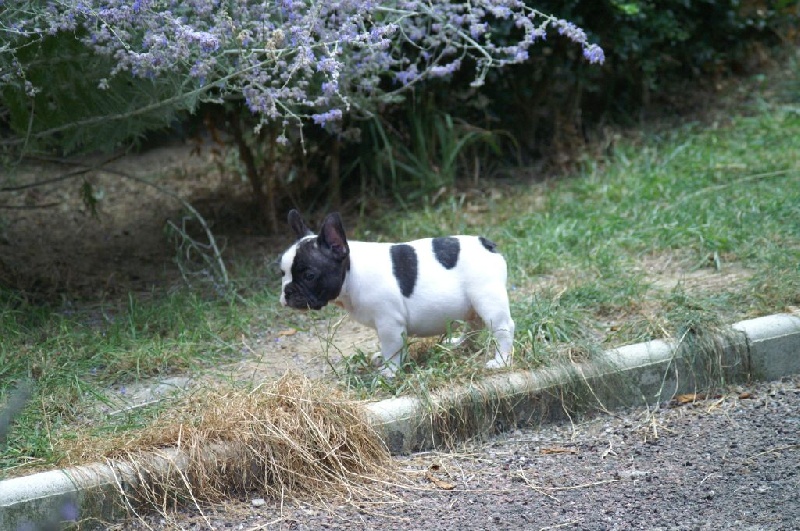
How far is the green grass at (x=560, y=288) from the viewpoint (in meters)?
4.25

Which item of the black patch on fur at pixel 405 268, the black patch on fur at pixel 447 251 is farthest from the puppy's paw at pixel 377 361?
the black patch on fur at pixel 447 251

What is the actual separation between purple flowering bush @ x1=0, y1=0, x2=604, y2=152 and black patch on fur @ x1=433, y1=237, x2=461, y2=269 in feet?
2.16

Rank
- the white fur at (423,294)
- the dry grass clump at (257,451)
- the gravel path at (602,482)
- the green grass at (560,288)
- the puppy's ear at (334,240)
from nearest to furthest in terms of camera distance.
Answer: the gravel path at (602,482), the dry grass clump at (257,451), the puppy's ear at (334,240), the white fur at (423,294), the green grass at (560,288)

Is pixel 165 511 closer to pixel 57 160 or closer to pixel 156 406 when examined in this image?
pixel 156 406

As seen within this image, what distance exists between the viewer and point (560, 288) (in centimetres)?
513

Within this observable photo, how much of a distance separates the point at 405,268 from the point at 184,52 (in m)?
1.21

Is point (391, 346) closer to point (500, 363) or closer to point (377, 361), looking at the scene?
point (377, 361)

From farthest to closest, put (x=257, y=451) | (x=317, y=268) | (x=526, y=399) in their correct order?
(x=526, y=399) → (x=317, y=268) → (x=257, y=451)

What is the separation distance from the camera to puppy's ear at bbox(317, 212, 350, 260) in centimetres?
397

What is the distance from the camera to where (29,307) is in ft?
17.2

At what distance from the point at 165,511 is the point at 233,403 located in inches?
18.6

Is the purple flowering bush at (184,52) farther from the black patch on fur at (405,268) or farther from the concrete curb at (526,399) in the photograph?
the concrete curb at (526,399)

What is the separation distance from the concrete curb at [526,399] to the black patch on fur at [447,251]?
0.49 meters

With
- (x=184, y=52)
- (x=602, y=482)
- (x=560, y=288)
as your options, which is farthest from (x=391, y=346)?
(x=184, y=52)
